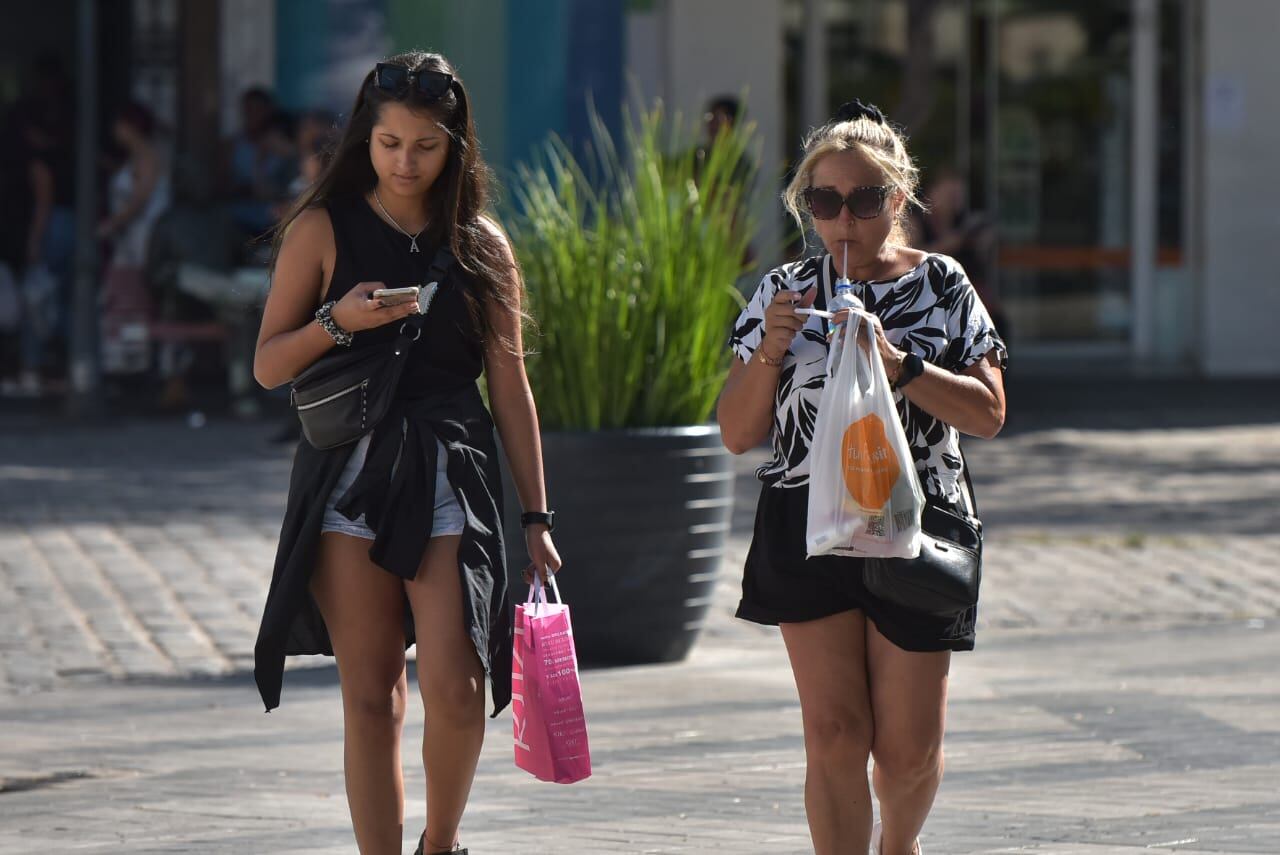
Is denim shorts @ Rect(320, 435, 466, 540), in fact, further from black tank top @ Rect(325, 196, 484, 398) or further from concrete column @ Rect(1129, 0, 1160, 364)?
concrete column @ Rect(1129, 0, 1160, 364)

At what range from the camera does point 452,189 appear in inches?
167

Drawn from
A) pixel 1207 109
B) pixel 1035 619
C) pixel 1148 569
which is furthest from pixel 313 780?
pixel 1207 109

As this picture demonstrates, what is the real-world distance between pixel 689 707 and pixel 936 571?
2.71 meters

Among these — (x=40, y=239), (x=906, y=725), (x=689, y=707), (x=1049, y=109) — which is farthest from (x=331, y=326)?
(x=1049, y=109)

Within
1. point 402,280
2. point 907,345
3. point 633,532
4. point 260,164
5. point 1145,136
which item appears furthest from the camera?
point 1145,136

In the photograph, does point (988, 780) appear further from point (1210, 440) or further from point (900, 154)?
point (1210, 440)

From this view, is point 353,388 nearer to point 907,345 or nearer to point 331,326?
point 331,326

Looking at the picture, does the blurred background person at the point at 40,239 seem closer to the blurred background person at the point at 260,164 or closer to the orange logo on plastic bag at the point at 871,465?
the blurred background person at the point at 260,164

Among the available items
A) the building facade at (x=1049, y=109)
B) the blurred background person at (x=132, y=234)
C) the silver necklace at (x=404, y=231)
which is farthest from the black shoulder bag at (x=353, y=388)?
the building facade at (x=1049, y=109)

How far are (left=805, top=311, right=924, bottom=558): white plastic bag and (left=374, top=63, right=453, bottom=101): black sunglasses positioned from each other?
3.05 ft

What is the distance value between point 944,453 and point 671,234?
312cm

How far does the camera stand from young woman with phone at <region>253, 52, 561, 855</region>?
4098mm

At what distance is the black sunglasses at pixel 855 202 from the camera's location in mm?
4012

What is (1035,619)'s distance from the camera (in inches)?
319
